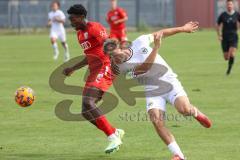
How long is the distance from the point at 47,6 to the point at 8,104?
46539 millimetres

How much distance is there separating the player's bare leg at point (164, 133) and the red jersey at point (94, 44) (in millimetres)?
2189

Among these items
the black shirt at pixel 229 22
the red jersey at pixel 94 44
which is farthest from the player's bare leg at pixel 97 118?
the black shirt at pixel 229 22

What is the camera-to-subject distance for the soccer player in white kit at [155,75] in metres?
10.1

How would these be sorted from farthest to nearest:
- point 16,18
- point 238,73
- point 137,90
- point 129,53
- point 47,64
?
point 16,18 → point 47,64 → point 238,73 → point 137,90 → point 129,53

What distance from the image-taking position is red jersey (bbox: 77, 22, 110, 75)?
12.0 m

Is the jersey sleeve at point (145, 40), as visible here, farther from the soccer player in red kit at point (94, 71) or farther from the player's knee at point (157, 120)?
the soccer player in red kit at point (94, 71)

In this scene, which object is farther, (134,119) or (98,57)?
(134,119)

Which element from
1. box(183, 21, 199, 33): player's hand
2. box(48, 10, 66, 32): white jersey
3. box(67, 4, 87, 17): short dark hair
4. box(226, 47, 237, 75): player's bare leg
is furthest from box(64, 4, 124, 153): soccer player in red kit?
box(48, 10, 66, 32): white jersey

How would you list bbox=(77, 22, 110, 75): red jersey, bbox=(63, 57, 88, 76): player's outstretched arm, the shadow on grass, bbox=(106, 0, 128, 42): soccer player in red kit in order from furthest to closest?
bbox=(106, 0, 128, 42): soccer player in red kit
bbox=(63, 57, 88, 76): player's outstretched arm
bbox=(77, 22, 110, 75): red jersey
the shadow on grass

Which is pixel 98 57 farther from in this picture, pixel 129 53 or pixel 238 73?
pixel 238 73

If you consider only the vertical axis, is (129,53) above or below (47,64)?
above

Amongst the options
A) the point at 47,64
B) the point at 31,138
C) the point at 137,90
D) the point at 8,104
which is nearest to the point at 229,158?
the point at 31,138

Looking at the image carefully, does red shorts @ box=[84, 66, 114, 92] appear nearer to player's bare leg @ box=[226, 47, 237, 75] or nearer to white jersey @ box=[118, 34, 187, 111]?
white jersey @ box=[118, 34, 187, 111]

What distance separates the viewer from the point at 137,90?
65.1 feet
